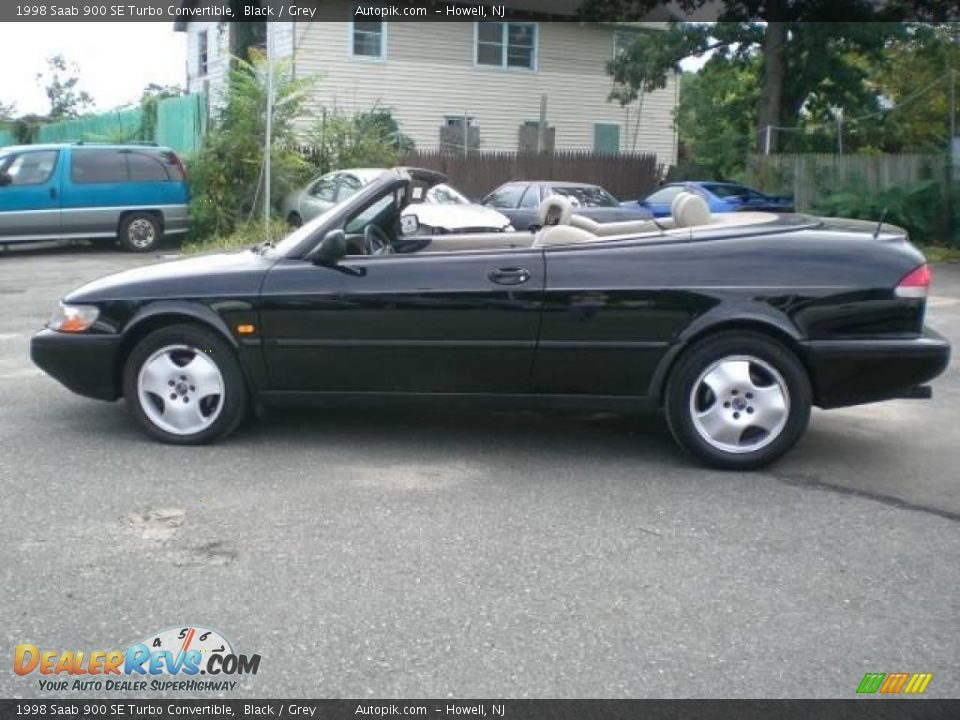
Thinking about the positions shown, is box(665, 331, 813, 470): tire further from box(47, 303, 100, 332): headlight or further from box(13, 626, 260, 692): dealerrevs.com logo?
box(47, 303, 100, 332): headlight

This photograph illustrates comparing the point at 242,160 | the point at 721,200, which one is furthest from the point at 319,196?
the point at 721,200

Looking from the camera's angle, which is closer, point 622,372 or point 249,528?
point 249,528

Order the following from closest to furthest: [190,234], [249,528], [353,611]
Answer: [353,611], [249,528], [190,234]

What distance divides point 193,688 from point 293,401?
253cm

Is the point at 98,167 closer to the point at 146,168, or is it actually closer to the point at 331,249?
the point at 146,168

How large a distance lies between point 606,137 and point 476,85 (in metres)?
4.41

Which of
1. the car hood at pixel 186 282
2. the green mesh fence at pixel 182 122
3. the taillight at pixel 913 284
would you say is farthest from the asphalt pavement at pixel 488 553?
the green mesh fence at pixel 182 122

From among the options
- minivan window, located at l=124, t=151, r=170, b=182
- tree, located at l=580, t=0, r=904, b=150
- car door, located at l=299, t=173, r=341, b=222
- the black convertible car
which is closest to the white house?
tree, located at l=580, t=0, r=904, b=150

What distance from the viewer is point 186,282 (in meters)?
5.67

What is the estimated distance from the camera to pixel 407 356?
5.51 meters

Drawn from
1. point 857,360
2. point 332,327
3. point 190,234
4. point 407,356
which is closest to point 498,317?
point 407,356

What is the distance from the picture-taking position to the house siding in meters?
27.1

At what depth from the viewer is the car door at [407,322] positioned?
17.8ft

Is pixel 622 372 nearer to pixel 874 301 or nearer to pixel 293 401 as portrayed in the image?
pixel 874 301
